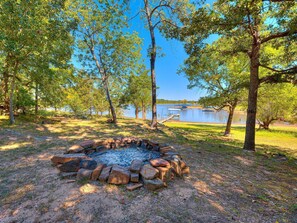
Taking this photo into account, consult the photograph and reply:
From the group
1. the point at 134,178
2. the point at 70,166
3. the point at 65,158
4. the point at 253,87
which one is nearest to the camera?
the point at 134,178

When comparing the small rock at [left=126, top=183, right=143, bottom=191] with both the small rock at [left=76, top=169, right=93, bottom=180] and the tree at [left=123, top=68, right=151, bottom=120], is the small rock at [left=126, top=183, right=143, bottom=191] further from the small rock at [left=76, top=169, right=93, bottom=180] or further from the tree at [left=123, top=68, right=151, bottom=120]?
the tree at [left=123, top=68, right=151, bottom=120]

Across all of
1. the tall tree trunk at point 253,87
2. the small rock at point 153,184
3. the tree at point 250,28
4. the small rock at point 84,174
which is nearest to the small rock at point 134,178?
the small rock at point 153,184

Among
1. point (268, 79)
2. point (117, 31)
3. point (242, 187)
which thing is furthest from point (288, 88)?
point (117, 31)

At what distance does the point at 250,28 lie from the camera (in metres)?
4.90

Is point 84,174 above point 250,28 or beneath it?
beneath

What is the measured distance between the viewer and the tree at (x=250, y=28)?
12.7 ft

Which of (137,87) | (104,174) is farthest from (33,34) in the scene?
(137,87)

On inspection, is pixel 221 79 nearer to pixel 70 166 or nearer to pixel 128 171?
pixel 128 171

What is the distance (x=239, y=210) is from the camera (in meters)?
2.16

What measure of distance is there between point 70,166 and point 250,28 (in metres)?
6.05

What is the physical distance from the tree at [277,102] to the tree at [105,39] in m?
8.52

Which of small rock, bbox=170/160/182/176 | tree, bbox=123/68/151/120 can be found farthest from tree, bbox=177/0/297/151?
tree, bbox=123/68/151/120

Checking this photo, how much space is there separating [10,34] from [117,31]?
5631 mm

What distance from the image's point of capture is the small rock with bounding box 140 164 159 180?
2668 millimetres
